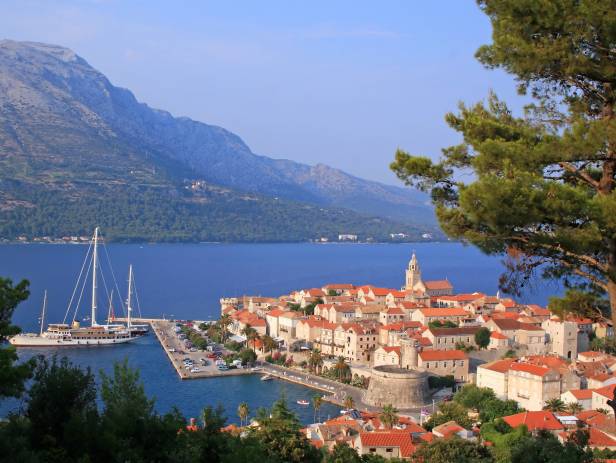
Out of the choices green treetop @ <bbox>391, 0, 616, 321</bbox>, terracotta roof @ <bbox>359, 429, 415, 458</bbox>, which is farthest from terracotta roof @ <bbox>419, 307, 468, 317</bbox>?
green treetop @ <bbox>391, 0, 616, 321</bbox>

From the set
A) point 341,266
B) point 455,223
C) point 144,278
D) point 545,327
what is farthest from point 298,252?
point 455,223

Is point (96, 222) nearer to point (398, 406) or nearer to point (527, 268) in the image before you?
point (398, 406)

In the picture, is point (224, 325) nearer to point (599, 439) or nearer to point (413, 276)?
point (413, 276)

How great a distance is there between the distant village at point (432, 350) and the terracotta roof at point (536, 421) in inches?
1.8

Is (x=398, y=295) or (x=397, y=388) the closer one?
(x=397, y=388)

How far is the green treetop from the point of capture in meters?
8.40

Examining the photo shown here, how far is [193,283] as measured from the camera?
300ft

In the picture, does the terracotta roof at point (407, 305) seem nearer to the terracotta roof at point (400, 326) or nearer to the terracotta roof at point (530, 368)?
the terracotta roof at point (400, 326)

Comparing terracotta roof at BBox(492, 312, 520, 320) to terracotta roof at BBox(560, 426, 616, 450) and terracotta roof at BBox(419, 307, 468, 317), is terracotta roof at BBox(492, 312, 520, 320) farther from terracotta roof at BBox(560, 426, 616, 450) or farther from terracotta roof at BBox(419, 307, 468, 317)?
terracotta roof at BBox(560, 426, 616, 450)

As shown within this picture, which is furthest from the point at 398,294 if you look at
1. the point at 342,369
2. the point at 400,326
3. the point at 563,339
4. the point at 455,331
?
the point at 342,369

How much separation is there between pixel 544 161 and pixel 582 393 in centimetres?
2307

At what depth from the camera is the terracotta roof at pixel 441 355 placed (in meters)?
37.3

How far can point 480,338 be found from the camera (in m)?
40.6

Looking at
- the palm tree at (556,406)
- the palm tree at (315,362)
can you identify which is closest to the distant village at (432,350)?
the palm tree at (556,406)
